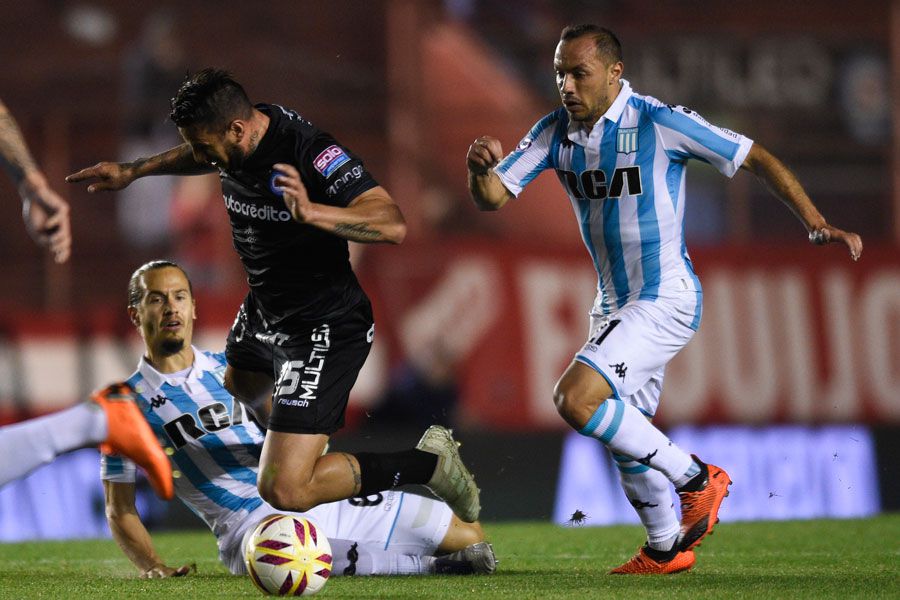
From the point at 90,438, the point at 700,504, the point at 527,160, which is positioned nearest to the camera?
the point at 90,438

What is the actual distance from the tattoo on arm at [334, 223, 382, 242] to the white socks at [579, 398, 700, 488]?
4.23 feet

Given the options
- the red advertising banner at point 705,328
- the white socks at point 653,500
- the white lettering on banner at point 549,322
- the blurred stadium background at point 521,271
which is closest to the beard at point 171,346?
the white socks at point 653,500

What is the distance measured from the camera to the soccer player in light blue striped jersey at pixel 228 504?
618 centimetres

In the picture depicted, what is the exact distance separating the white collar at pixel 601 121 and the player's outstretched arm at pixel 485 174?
39 centimetres

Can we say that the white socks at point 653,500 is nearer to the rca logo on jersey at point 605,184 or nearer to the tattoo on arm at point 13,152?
the rca logo on jersey at point 605,184

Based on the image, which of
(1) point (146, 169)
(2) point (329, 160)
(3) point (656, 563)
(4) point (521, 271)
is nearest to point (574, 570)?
(3) point (656, 563)

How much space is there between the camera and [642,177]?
6246 millimetres

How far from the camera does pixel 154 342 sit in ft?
20.9

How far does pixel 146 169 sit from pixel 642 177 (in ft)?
7.07

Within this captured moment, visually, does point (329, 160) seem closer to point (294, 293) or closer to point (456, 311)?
point (294, 293)

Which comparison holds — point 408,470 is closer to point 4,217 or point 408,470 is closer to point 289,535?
point 289,535

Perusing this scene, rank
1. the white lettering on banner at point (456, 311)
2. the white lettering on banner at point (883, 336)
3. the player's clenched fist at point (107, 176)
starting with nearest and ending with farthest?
the player's clenched fist at point (107, 176) → the white lettering on banner at point (456, 311) → the white lettering on banner at point (883, 336)

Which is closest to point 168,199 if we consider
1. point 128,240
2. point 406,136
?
point 128,240

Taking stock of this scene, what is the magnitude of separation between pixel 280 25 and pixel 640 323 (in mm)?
12060
